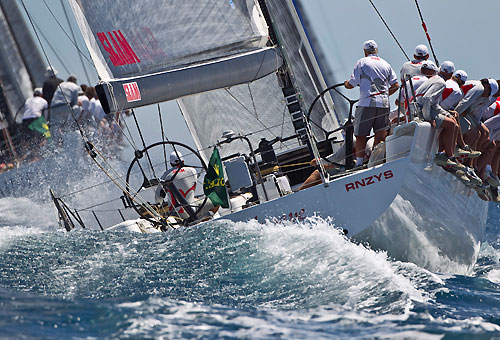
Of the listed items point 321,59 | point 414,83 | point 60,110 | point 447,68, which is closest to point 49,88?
point 60,110

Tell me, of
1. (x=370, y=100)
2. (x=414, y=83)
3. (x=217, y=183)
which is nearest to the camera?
(x=217, y=183)

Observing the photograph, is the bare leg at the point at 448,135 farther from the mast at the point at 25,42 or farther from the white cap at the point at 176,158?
the mast at the point at 25,42

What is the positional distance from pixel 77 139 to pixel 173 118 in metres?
7.40

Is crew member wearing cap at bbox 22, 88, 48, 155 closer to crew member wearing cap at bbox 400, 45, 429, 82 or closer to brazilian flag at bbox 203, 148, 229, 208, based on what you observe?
crew member wearing cap at bbox 400, 45, 429, 82

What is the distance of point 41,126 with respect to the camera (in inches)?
643

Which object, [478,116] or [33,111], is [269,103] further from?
[33,111]

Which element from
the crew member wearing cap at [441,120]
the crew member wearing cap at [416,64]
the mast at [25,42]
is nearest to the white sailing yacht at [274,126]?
the crew member wearing cap at [441,120]

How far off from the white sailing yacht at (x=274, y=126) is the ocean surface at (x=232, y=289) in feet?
0.60

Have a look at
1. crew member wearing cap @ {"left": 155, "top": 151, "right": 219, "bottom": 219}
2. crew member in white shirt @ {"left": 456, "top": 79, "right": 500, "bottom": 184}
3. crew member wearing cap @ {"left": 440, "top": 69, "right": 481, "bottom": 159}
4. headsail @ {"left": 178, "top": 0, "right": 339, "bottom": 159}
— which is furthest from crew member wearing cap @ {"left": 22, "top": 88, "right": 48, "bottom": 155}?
crew member wearing cap @ {"left": 440, "top": 69, "right": 481, "bottom": 159}

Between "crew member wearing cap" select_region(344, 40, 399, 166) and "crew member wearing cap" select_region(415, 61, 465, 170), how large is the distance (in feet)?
0.93

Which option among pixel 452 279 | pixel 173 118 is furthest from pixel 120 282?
pixel 173 118

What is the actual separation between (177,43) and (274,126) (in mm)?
995

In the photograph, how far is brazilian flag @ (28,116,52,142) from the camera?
16.2 m

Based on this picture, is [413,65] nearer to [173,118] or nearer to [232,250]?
[232,250]
